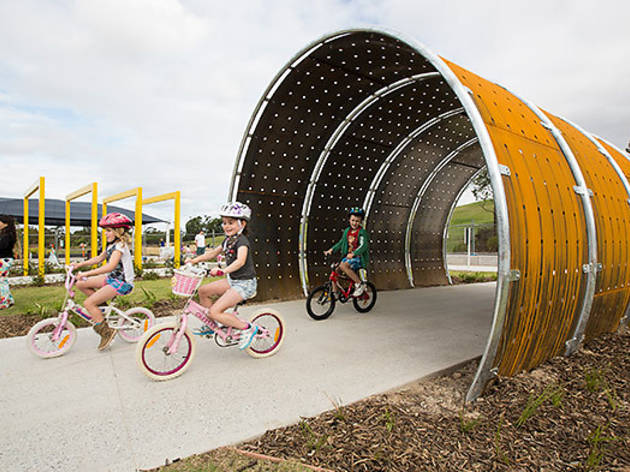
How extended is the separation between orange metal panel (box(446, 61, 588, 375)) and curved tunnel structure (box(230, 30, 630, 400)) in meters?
0.02

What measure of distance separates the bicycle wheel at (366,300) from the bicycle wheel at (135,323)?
3.57 metres

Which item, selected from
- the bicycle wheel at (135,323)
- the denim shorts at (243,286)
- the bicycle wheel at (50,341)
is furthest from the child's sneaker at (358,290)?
the bicycle wheel at (50,341)

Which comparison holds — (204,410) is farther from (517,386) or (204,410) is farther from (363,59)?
(363,59)

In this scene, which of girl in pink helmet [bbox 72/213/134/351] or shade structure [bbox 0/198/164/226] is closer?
girl in pink helmet [bbox 72/213/134/351]

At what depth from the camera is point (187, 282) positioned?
3.90 metres

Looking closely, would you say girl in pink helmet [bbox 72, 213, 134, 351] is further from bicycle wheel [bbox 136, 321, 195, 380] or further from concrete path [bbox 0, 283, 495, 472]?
bicycle wheel [bbox 136, 321, 195, 380]

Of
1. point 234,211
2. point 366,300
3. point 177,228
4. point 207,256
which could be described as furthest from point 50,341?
point 177,228

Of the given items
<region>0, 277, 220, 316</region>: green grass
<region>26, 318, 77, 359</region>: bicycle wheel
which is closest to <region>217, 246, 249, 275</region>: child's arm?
<region>26, 318, 77, 359</region>: bicycle wheel

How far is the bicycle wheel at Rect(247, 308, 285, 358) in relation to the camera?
467cm

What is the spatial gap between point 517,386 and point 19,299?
9.31 meters

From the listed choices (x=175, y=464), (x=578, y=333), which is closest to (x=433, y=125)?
(x=578, y=333)

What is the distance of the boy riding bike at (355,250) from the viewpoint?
6.83 m

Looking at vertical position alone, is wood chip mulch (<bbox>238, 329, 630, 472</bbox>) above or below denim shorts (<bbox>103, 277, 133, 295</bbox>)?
below

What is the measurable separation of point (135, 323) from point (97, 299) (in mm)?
579
